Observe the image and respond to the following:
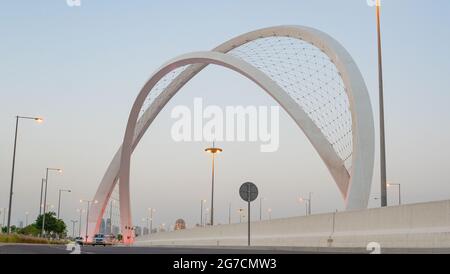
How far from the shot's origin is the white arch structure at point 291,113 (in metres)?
33.3

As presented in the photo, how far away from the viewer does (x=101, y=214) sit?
79.2 metres

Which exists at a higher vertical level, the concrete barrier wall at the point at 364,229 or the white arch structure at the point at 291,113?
the white arch structure at the point at 291,113

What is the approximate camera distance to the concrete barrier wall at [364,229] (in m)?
15.3

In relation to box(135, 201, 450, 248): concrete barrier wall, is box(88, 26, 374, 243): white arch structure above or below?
above

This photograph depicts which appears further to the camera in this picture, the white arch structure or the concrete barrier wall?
the white arch structure

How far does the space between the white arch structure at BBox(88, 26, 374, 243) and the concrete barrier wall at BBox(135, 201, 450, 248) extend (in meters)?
6.46

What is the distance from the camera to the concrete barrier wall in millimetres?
15289

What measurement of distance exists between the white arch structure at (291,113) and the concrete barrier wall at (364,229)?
254 inches

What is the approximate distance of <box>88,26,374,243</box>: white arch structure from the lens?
109ft

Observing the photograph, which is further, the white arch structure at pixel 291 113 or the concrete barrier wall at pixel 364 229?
the white arch structure at pixel 291 113

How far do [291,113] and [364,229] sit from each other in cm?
2655

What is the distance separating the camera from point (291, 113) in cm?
4528
